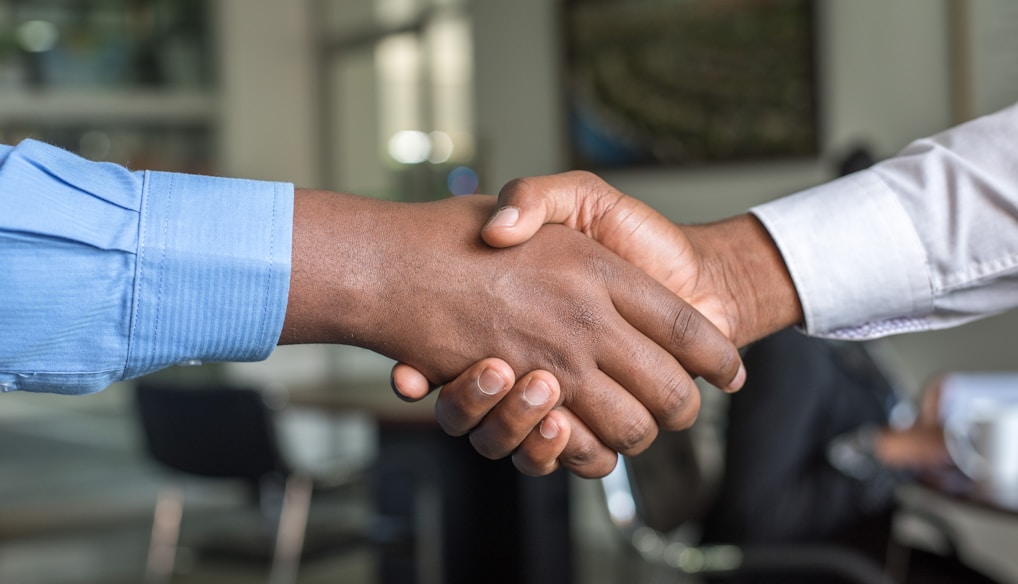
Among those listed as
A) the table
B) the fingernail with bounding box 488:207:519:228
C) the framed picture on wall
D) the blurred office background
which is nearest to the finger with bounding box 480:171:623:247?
the fingernail with bounding box 488:207:519:228

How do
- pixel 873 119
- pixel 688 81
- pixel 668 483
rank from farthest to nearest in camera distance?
1. pixel 688 81
2. pixel 873 119
3. pixel 668 483

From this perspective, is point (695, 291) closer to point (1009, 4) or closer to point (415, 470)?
point (415, 470)

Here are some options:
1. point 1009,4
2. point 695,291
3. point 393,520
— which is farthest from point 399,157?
point 695,291

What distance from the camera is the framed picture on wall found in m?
3.95

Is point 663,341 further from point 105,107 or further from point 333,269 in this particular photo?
point 105,107

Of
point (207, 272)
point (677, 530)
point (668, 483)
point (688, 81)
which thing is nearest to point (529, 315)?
point (207, 272)

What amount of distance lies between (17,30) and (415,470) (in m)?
3.81

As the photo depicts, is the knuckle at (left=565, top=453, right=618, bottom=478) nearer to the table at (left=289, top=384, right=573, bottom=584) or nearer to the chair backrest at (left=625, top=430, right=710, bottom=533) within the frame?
the chair backrest at (left=625, top=430, right=710, bottom=533)

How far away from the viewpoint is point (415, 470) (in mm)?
3402

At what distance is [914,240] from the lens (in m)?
1.32

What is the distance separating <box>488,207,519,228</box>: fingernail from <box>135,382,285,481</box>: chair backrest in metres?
2.01

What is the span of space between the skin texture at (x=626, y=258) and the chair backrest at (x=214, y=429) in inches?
76.0

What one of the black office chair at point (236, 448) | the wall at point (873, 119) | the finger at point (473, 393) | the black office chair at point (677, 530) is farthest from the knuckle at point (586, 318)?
the wall at point (873, 119)

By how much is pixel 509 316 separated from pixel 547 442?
16cm
